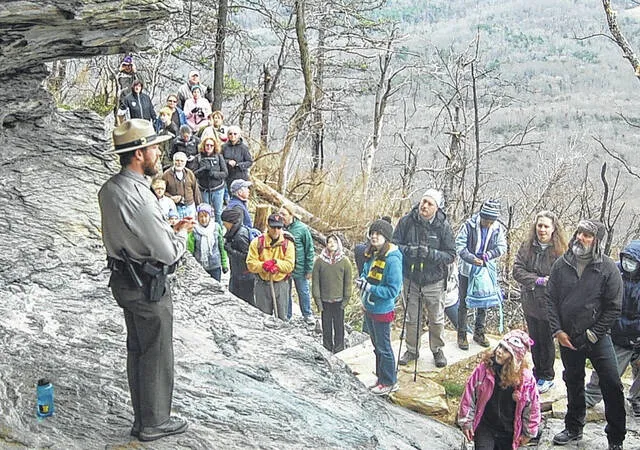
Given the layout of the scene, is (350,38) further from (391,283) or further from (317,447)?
(317,447)

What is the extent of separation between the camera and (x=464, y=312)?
7641mm

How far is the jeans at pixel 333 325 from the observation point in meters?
7.74

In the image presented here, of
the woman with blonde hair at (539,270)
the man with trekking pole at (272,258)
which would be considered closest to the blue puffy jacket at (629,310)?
the woman with blonde hair at (539,270)

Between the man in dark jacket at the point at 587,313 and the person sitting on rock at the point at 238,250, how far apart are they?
10.4 ft

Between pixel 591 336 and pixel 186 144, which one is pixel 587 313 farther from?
pixel 186 144

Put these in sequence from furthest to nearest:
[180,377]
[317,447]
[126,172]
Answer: [180,377]
[317,447]
[126,172]

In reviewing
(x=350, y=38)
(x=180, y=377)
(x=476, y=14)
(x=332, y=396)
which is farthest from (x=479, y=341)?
(x=476, y=14)

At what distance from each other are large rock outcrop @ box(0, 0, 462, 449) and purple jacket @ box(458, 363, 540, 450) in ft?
1.59

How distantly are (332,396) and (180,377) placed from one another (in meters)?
1.16

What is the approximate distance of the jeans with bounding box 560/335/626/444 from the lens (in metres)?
5.80

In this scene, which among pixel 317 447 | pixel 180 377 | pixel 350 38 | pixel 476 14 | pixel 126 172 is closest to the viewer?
pixel 126 172

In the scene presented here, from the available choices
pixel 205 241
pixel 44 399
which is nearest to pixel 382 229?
pixel 205 241

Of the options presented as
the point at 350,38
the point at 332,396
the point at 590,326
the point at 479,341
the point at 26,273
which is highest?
the point at 350,38

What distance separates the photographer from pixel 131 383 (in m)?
4.16
